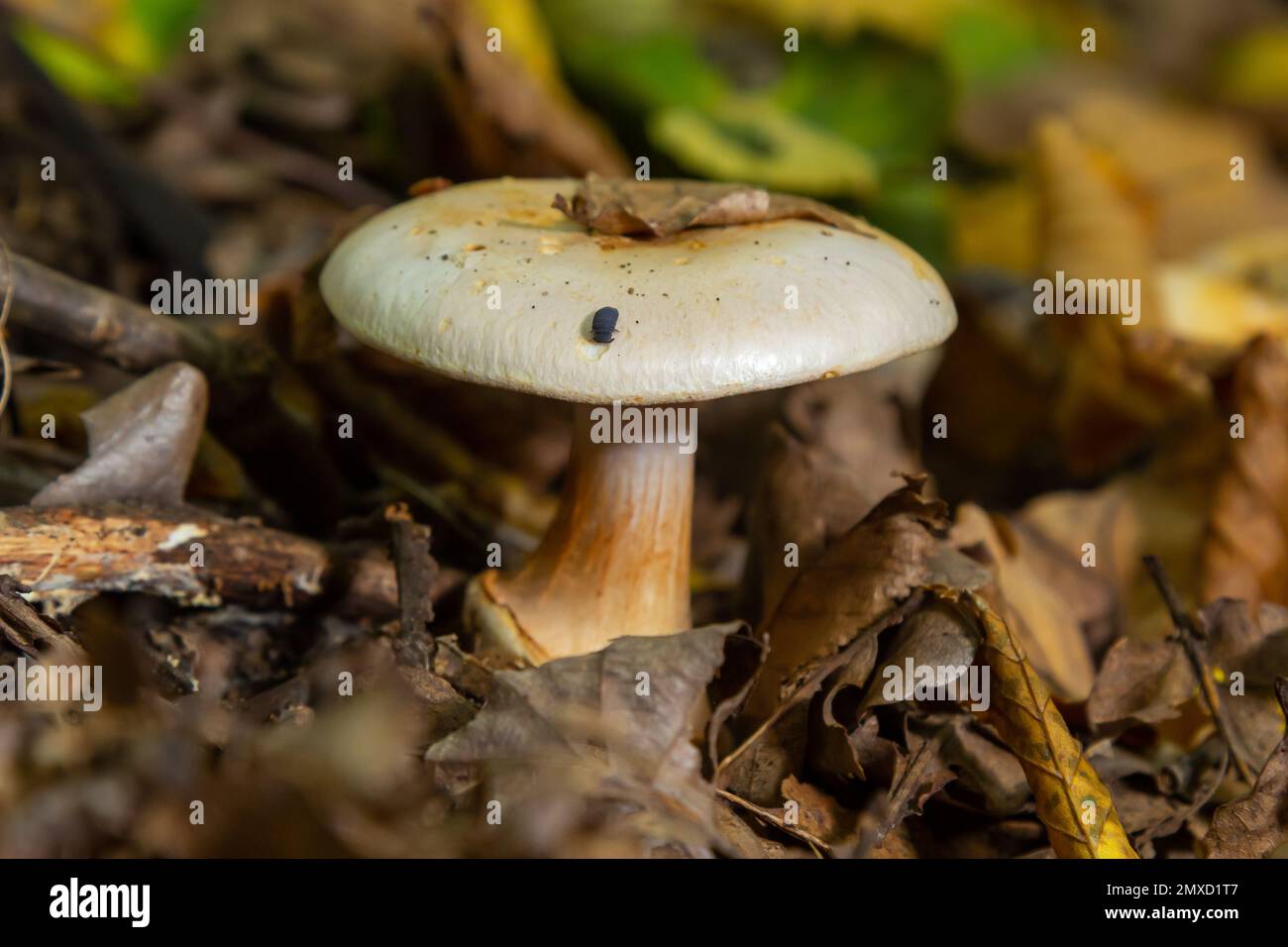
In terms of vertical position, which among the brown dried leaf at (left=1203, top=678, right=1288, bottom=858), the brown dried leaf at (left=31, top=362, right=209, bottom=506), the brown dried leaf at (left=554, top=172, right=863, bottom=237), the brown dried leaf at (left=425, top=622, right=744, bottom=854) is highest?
the brown dried leaf at (left=554, top=172, right=863, bottom=237)

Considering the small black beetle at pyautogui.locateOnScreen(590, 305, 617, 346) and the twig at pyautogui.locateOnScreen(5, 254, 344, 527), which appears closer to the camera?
the small black beetle at pyautogui.locateOnScreen(590, 305, 617, 346)

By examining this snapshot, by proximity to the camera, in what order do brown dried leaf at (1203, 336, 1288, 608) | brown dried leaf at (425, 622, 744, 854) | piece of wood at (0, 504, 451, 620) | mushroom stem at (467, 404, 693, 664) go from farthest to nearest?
1. brown dried leaf at (1203, 336, 1288, 608)
2. mushroom stem at (467, 404, 693, 664)
3. piece of wood at (0, 504, 451, 620)
4. brown dried leaf at (425, 622, 744, 854)

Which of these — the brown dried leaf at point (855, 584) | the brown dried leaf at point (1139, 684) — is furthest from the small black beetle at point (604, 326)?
the brown dried leaf at point (1139, 684)

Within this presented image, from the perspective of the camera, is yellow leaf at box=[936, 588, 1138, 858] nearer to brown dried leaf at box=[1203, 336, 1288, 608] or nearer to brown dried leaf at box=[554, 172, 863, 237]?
brown dried leaf at box=[554, 172, 863, 237]

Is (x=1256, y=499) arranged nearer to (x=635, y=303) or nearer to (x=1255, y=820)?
(x=1255, y=820)

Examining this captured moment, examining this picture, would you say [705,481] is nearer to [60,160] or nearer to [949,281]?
[949,281]

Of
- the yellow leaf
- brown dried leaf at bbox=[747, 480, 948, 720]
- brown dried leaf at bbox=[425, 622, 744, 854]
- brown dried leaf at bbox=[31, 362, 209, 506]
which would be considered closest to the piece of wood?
brown dried leaf at bbox=[31, 362, 209, 506]
